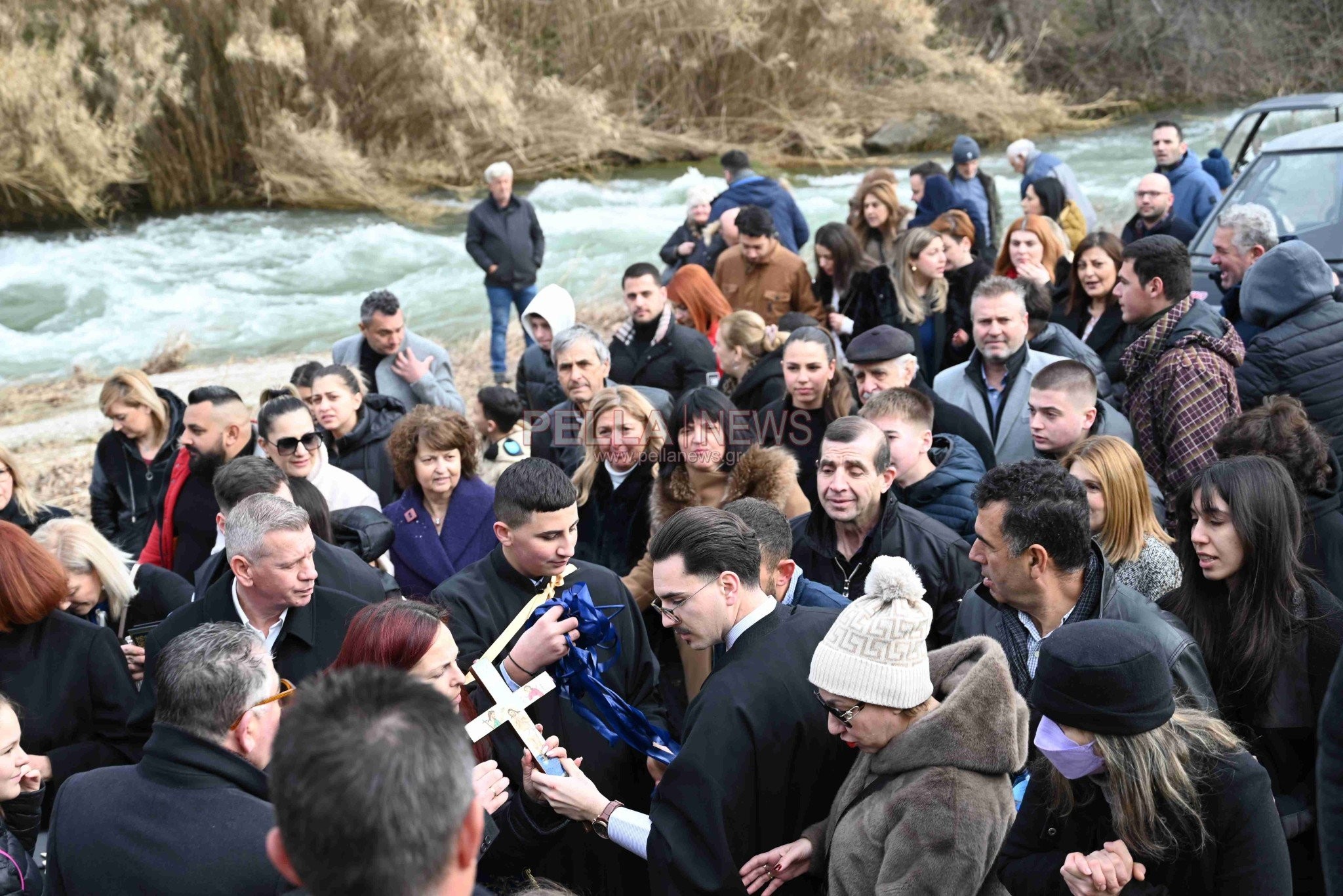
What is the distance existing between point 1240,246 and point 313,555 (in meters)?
4.63

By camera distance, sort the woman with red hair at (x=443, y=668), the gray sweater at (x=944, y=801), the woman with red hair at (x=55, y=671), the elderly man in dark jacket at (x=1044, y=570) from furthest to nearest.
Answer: the woman with red hair at (x=55, y=671), the elderly man in dark jacket at (x=1044, y=570), the woman with red hair at (x=443, y=668), the gray sweater at (x=944, y=801)

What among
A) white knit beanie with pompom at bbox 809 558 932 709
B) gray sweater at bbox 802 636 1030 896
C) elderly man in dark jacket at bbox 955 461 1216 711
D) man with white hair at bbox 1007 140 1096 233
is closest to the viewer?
gray sweater at bbox 802 636 1030 896

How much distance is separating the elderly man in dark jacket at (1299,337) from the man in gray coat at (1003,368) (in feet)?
2.85

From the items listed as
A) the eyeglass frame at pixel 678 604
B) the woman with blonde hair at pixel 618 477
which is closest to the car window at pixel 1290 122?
the woman with blonde hair at pixel 618 477

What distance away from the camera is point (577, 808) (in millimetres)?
2980

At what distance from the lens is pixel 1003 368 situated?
555cm

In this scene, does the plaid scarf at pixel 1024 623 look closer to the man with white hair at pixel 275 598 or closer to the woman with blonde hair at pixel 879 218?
the man with white hair at pixel 275 598

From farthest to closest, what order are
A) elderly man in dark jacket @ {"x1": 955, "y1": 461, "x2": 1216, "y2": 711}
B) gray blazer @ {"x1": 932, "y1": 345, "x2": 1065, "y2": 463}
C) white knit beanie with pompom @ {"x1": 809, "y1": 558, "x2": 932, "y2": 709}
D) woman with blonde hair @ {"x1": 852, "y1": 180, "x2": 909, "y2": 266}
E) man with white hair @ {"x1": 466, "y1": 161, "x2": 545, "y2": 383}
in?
man with white hair @ {"x1": 466, "y1": 161, "x2": 545, "y2": 383}
woman with blonde hair @ {"x1": 852, "y1": 180, "x2": 909, "y2": 266}
gray blazer @ {"x1": 932, "y1": 345, "x2": 1065, "y2": 463}
elderly man in dark jacket @ {"x1": 955, "y1": 461, "x2": 1216, "y2": 711}
white knit beanie with pompom @ {"x1": 809, "y1": 558, "x2": 932, "y2": 709}

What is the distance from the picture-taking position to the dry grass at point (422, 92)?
1576 centimetres

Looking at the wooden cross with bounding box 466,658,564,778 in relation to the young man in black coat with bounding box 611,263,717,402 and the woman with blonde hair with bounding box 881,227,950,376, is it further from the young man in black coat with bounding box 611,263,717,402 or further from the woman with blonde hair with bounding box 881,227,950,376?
the woman with blonde hair with bounding box 881,227,950,376

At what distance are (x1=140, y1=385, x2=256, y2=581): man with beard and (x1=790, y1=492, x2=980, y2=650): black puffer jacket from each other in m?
2.66

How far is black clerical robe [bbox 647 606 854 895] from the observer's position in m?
2.72

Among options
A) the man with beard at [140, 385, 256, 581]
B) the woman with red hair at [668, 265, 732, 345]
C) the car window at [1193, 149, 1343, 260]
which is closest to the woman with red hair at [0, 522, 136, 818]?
the man with beard at [140, 385, 256, 581]

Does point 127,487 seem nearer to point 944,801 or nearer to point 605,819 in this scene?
point 605,819
